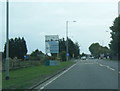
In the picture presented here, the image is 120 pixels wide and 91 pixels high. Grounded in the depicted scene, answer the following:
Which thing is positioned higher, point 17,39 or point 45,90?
point 17,39

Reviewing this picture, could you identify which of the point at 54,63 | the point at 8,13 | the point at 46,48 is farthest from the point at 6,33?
the point at 46,48

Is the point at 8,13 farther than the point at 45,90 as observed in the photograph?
Yes

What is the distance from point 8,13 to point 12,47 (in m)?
72.1

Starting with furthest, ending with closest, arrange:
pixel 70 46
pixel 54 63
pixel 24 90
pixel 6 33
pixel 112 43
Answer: pixel 70 46 < pixel 112 43 < pixel 54 63 < pixel 6 33 < pixel 24 90

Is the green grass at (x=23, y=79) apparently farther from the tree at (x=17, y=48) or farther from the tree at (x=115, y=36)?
the tree at (x=115, y=36)

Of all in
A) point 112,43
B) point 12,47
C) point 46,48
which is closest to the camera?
point 46,48

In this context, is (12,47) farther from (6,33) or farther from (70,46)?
(6,33)

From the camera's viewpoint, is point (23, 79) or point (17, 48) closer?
point (23, 79)

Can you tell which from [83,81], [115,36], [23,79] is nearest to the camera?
[83,81]

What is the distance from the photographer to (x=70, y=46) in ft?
449

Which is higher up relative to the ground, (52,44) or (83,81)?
(52,44)

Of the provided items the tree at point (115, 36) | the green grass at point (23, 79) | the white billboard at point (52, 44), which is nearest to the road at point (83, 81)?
the green grass at point (23, 79)

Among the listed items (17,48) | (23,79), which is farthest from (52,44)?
(23,79)

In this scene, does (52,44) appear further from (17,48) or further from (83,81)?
(83,81)
